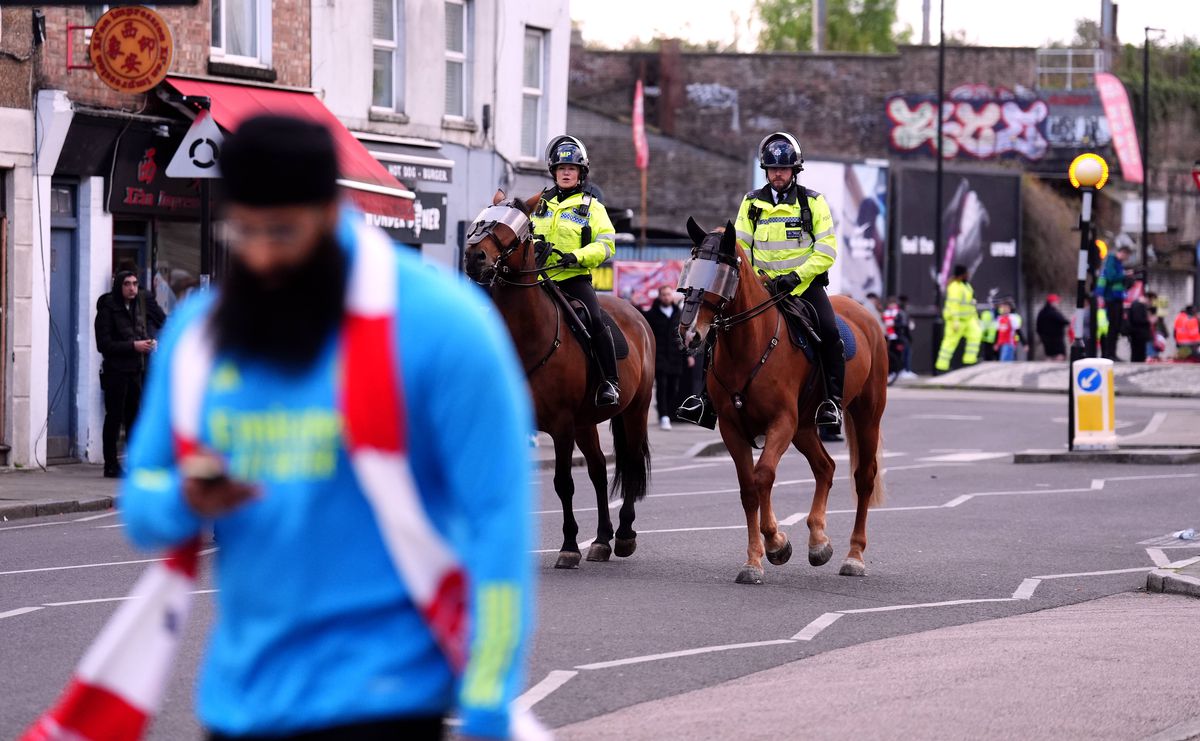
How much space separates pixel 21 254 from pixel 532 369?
30.9ft

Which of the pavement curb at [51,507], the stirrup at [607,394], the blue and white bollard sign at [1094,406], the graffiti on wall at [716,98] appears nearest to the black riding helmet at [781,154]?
the stirrup at [607,394]

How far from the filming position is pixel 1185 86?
219 ft

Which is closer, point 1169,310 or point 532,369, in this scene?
point 532,369

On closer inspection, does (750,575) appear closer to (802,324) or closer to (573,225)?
(802,324)

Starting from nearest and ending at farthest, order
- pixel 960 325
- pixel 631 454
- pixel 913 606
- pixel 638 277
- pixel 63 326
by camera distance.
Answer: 1. pixel 913 606
2. pixel 631 454
3. pixel 63 326
4. pixel 638 277
5. pixel 960 325

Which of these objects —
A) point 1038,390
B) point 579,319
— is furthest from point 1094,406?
point 1038,390

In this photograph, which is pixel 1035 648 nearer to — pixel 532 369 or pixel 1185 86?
pixel 532 369

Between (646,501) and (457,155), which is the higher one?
(457,155)

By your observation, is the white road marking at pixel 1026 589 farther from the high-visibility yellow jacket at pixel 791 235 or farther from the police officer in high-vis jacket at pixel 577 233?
the police officer in high-vis jacket at pixel 577 233

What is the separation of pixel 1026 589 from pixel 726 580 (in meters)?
1.80

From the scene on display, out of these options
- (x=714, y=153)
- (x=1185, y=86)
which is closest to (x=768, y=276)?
(x=714, y=153)

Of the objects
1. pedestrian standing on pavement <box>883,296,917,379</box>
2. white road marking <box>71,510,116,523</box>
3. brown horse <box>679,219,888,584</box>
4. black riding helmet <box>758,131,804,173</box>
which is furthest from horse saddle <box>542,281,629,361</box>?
pedestrian standing on pavement <box>883,296,917,379</box>

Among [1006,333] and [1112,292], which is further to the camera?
[1006,333]

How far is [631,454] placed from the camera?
12562 millimetres
